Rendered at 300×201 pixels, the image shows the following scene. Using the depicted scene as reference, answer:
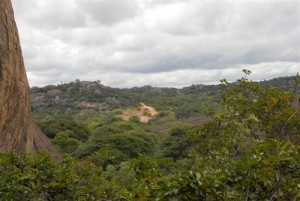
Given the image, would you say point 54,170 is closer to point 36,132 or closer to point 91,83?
point 36,132

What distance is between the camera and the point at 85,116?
319ft

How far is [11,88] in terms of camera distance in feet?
49.9

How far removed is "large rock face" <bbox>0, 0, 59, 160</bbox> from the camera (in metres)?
14.6

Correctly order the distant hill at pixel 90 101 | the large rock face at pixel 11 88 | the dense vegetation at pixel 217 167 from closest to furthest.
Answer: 1. the dense vegetation at pixel 217 167
2. the large rock face at pixel 11 88
3. the distant hill at pixel 90 101

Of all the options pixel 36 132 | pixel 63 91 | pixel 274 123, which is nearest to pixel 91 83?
pixel 63 91

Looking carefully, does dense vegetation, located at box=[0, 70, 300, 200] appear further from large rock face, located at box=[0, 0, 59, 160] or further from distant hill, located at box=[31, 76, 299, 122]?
distant hill, located at box=[31, 76, 299, 122]

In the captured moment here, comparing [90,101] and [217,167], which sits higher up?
[217,167]

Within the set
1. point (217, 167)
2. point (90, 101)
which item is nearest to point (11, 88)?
point (217, 167)

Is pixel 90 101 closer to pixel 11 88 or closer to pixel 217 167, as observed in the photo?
pixel 11 88

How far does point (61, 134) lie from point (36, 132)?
27357 mm

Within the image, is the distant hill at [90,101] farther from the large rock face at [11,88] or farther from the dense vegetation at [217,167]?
the dense vegetation at [217,167]

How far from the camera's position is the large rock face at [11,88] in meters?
14.6

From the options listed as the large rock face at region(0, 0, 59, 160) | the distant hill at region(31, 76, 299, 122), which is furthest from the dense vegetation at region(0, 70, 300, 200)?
the distant hill at region(31, 76, 299, 122)

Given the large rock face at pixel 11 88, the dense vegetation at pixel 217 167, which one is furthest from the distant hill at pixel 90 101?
the dense vegetation at pixel 217 167
